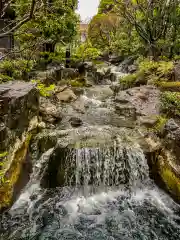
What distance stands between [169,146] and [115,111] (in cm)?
516

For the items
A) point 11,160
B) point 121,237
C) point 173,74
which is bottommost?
point 121,237

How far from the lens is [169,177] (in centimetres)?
696

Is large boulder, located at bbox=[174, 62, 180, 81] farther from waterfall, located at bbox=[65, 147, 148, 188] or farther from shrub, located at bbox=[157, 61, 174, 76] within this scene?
waterfall, located at bbox=[65, 147, 148, 188]

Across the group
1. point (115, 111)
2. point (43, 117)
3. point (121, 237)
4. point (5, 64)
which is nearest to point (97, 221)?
point (121, 237)

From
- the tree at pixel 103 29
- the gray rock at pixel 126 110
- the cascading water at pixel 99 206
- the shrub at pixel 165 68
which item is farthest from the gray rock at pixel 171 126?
the tree at pixel 103 29

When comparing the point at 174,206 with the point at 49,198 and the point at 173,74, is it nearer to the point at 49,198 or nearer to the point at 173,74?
the point at 49,198

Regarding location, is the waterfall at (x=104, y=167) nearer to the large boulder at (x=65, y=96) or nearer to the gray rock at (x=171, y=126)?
the gray rock at (x=171, y=126)

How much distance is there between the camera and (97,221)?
20.2 feet

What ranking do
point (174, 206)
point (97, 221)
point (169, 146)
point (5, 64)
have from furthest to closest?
point (5, 64) < point (169, 146) < point (174, 206) < point (97, 221)

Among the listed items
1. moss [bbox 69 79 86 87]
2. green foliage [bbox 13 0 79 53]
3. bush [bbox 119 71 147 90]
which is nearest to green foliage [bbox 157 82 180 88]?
bush [bbox 119 71 147 90]

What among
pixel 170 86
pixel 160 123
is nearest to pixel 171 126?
pixel 160 123

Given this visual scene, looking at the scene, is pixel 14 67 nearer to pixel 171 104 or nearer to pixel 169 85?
pixel 171 104

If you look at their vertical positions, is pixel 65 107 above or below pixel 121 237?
above

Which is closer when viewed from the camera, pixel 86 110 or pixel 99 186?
pixel 99 186
